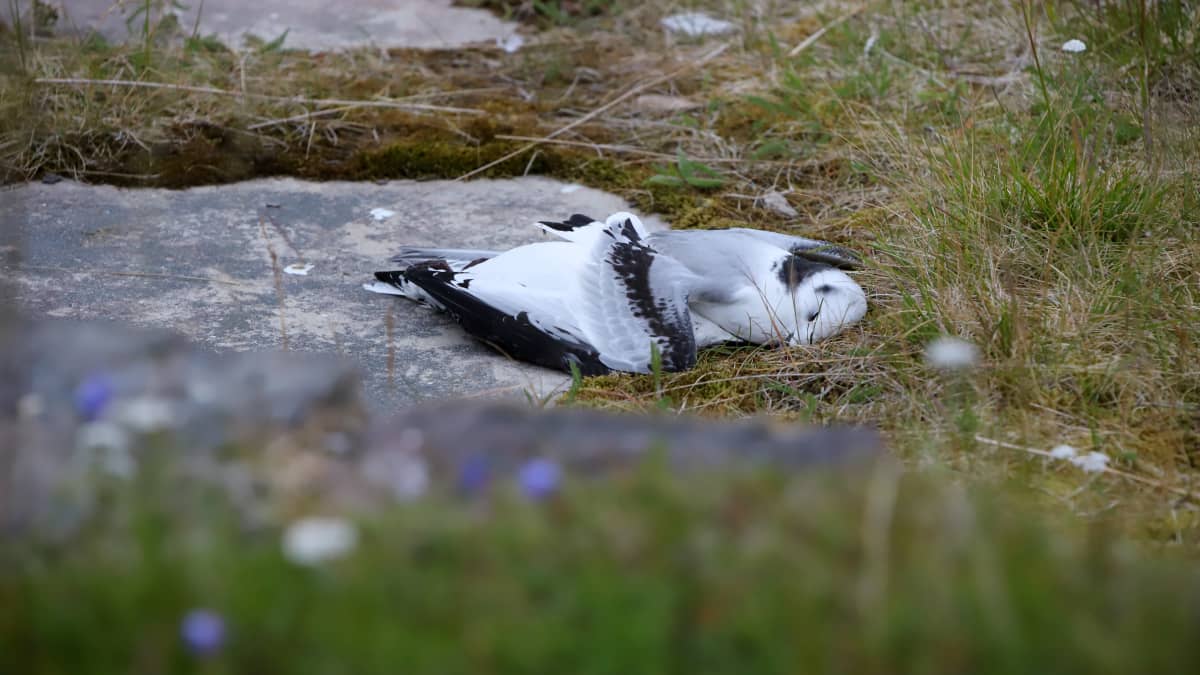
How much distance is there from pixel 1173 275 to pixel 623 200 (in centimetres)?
185

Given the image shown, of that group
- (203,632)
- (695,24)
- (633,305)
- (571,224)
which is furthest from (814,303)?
(695,24)

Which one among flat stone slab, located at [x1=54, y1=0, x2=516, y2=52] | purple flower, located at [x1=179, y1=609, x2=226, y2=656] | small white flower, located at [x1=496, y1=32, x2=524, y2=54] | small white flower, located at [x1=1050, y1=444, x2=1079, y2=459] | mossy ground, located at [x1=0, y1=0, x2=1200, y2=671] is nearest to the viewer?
purple flower, located at [x1=179, y1=609, x2=226, y2=656]

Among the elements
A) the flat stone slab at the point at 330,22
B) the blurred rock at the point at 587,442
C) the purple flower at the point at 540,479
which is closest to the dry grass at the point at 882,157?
the flat stone slab at the point at 330,22

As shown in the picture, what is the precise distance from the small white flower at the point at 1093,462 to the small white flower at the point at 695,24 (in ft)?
11.8

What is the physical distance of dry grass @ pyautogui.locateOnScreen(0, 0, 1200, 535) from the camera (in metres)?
2.47

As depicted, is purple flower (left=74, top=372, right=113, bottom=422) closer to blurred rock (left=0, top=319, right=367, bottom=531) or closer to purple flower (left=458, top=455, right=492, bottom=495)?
blurred rock (left=0, top=319, right=367, bottom=531)

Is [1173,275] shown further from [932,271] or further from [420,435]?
[420,435]

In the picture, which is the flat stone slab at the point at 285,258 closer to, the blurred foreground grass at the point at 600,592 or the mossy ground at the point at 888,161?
the mossy ground at the point at 888,161

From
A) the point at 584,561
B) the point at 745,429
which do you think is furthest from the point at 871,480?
the point at 584,561

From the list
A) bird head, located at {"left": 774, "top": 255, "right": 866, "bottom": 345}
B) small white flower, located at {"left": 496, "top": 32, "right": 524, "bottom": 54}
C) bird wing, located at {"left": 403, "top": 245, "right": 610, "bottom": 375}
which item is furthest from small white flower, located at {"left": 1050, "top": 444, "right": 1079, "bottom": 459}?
small white flower, located at {"left": 496, "top": 32, "right": 524, "bottom": 54}

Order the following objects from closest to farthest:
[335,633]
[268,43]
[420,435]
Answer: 1. [335,633]
2. [420,435]
3. [268,43]

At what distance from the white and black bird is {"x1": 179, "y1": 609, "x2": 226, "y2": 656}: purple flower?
195 cm

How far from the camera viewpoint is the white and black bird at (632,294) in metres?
3.04

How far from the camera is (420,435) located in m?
1.35
